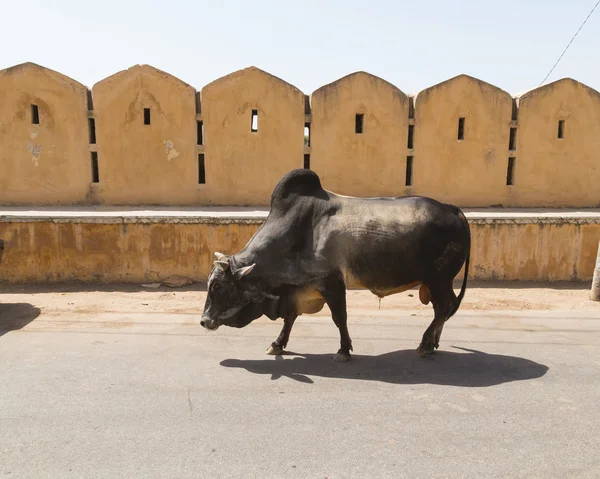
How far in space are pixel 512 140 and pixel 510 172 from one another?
31.8 inches

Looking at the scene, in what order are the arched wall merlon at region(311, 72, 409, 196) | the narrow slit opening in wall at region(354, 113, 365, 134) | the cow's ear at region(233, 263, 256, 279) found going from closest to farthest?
1. the cow's ear at region(233, 263, 256, 279)
2. the arched wall merlon at region(311, 72, 409, 196)
3. the narrow slit opening in wall at region(354, 113, 365, 134)

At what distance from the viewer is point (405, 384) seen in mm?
4648

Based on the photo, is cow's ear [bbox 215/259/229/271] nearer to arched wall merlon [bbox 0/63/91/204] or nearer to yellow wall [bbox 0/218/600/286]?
yellow wall [bbox 0/218/600/286]

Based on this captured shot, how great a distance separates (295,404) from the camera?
420cm

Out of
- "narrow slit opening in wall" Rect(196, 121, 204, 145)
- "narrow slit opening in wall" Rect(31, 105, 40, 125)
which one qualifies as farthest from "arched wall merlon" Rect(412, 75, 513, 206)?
"narrow slit opening in wall" Rect(31, 105, 40, 125)

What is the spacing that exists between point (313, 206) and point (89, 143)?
8216 millimetres

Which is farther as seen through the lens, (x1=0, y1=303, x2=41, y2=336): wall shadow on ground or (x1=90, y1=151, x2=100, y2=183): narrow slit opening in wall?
(x1=90, y1=151, x2=100, y2=183): narrow slit opening in wall

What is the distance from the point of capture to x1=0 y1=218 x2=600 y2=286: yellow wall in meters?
8.91

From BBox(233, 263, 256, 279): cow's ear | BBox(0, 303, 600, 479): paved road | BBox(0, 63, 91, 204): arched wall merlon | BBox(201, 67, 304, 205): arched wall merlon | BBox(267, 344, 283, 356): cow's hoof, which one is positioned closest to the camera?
BBox(0, 303, 600, 479): paved road

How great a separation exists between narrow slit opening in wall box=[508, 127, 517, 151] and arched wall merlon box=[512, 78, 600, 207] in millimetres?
115

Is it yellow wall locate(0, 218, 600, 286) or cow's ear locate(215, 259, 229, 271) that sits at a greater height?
cow's ear locate(215, 259, 229, 271)

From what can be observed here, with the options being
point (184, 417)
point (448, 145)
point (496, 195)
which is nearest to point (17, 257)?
point (184, 417)

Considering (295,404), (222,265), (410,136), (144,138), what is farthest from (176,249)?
(410,136)

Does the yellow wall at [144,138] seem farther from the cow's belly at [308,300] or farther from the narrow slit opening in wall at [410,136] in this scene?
the cow's belly at [308,300]
